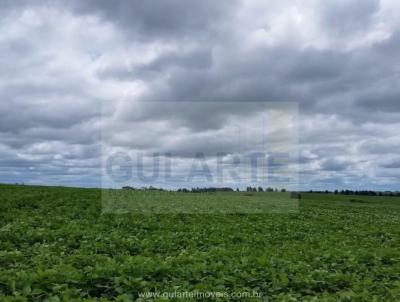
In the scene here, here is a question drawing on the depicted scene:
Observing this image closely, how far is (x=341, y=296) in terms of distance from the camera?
749 centimetres

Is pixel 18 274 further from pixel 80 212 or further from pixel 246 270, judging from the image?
pixel 80 212

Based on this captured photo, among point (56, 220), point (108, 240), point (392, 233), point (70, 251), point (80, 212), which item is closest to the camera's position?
point (70, 251)

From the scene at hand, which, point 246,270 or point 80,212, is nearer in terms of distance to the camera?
point 246,270

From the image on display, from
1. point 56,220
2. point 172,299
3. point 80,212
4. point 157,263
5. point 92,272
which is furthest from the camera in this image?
point 80,212

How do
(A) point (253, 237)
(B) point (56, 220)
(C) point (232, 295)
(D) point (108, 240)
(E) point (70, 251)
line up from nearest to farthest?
(C) point (232, 295) → (E) point (70, 251) → (D) point (108, 240) → (A) point (253, 237) → (B) point (56, 220)

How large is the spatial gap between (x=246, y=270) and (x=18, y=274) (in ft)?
15.1

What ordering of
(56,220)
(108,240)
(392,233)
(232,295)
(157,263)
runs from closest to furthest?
(232,295) < (157,263) < (108,240) < (56,220) < (392,233)

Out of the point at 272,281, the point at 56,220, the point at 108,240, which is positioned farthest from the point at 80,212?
the point at 272,281

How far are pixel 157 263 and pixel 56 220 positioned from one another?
9.43 m

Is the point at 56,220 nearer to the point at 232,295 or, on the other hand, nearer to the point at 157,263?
the point at 157,263

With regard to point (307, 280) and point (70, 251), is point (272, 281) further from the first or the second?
point (70, 251)

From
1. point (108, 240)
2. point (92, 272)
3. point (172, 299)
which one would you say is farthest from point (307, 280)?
point (108, 240)

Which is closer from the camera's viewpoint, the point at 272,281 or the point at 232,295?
the point at 232,295

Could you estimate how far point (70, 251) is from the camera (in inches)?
427
